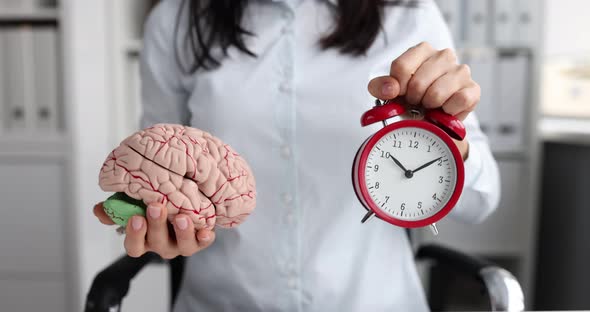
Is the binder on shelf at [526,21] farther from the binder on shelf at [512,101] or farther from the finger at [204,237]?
the finger at [204,237]

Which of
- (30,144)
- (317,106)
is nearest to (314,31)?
(317,106)

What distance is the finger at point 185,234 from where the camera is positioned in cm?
47

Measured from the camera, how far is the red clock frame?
477 mm

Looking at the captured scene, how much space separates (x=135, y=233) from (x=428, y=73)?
290mm

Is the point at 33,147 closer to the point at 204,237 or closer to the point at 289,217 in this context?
the point at 289,217

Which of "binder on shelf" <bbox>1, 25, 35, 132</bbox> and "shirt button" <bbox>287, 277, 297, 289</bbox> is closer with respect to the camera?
"shirt button" <bbox>287, 277, 297, 289</bbox>

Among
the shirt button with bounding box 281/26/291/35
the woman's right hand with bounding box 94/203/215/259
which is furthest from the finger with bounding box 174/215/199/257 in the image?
the shirt button with bounding box 281/26/291/35

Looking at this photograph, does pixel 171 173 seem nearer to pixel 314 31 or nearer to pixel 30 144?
pixel 314 31

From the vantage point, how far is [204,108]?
771mm

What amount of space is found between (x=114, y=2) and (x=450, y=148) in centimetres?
130

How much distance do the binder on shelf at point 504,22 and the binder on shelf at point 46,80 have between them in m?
1.31

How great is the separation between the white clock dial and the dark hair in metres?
0.28

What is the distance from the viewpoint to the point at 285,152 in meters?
0.75

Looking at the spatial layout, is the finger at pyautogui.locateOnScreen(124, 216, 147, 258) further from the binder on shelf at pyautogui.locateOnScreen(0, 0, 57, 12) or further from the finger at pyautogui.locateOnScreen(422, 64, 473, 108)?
the binder on shelf at pyautogui.locateOnScreen(0, 0, 57, 12)
